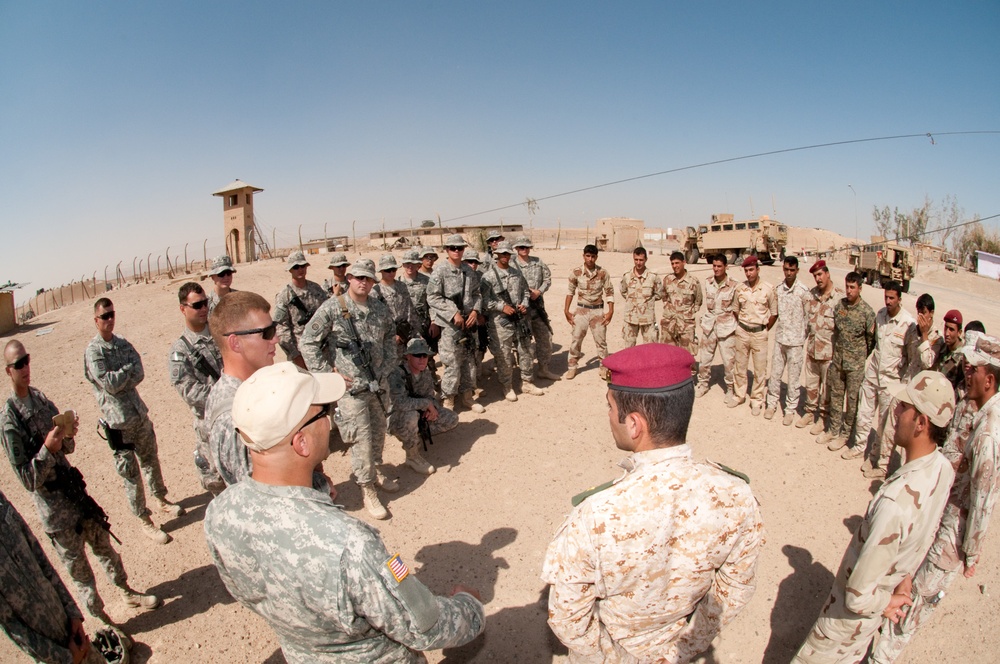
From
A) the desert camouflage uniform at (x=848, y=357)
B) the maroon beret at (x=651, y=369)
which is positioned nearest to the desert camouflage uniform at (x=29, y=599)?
the maroon beret at (x=651, y=369)

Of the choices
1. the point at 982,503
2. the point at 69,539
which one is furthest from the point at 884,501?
the point at 69,539

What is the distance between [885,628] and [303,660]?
2.87 m

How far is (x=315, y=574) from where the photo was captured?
1425 millimetres

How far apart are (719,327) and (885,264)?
587 inches

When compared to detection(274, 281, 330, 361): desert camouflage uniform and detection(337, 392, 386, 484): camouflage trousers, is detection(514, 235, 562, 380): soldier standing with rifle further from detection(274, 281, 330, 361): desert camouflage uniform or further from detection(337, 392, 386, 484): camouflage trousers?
detection(337, 392, 386, 484): camouflage trousers

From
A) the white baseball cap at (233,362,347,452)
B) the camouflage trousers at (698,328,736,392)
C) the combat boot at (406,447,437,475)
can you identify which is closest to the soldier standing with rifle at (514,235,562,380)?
the camouflage trousers at (698,328,736,392)

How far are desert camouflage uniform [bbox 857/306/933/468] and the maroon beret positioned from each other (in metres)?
4.08

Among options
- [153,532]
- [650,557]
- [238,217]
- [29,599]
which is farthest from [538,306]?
[238,217]

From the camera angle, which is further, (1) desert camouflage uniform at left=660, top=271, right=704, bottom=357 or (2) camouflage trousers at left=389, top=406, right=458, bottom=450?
(1) desert camouflage uniform at left=660, top=271, right=704, bottom=357

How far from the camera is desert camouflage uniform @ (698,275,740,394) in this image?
6.36 meters

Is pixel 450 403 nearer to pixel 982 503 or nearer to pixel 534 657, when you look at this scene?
pixel 534 657

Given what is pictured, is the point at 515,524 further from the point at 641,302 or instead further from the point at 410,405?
the point at 641,302

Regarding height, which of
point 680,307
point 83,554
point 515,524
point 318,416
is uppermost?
point 318,416

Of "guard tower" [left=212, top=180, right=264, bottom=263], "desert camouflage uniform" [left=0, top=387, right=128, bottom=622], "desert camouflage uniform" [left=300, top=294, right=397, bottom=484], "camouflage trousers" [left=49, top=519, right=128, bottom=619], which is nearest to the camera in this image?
"desert camouflage uniform" [left=0, top=387, right=128, bottom=622]
